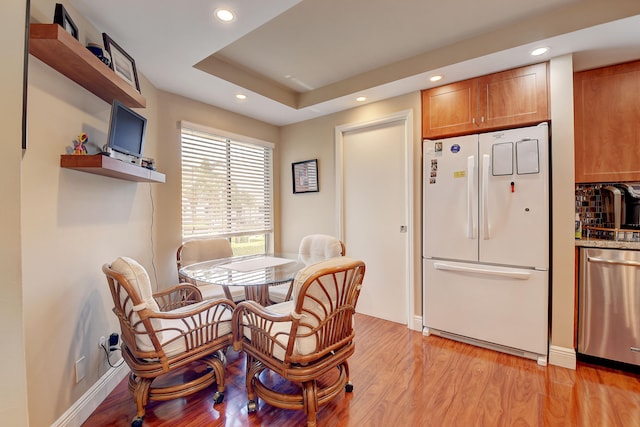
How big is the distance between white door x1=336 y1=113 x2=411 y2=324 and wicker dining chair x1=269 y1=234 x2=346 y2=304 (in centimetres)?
59

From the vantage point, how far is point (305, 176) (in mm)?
3820

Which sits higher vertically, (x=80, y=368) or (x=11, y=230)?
(x=11, y=230)

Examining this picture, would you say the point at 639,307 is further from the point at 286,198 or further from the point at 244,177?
the point at 244,177

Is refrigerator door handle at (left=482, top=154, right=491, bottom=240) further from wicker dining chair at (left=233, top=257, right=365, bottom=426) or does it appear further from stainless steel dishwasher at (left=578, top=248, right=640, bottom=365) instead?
wicker dining chair at (left=233, top=257, right=365, bottom=426)

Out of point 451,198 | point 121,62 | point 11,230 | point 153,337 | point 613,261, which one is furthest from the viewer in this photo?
point 451,198

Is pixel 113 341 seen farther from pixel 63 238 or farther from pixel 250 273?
pixel 250 273

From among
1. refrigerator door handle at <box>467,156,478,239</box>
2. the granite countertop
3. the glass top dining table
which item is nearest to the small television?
the glass top dining table

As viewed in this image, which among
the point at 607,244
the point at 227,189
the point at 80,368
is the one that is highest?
the point at 227,189

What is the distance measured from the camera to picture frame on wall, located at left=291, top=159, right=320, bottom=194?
372cm

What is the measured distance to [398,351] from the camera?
2.47 m

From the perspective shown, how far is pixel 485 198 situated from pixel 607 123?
1101mm

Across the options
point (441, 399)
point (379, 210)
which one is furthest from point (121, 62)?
point (441, 399)

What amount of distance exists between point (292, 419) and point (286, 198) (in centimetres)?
285

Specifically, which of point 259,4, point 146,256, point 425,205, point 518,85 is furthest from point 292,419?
point 518,85
